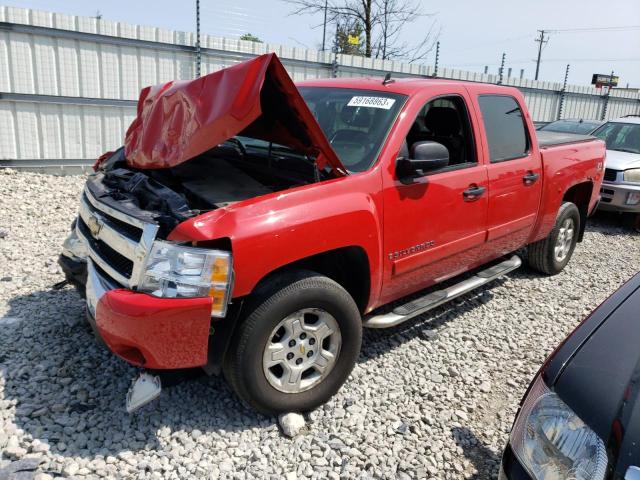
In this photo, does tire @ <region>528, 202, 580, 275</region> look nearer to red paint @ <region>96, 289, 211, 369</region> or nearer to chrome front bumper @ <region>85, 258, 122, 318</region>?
red paint @ <region>96, 289, 211, 369</region>

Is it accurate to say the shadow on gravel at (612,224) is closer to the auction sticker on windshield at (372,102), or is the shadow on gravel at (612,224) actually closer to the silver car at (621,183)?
the silver car at (621,183)

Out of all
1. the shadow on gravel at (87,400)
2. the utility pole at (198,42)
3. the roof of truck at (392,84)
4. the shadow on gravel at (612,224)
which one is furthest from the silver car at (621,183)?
the shadow on gravel at (87,400)

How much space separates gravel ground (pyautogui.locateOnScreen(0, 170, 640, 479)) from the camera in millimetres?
2631

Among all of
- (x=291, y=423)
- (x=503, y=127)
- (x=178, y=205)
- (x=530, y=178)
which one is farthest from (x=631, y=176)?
(x=178, y=205)

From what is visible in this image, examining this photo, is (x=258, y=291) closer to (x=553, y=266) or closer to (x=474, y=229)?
(x=474, y=229)

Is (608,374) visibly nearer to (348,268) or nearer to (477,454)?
(477,454)

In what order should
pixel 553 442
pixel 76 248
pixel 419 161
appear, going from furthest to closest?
pixel 76 248 → pixel 419 161 → pixel 553 442

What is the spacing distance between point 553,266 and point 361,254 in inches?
134

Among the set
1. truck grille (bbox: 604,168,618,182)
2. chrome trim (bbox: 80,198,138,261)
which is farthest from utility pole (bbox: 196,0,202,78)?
truck grille (bbox: 604,168,618,182)

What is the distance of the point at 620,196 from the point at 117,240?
784 cm

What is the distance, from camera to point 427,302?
12.0 feet

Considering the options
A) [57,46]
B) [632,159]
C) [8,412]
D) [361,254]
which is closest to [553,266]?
[361,254]

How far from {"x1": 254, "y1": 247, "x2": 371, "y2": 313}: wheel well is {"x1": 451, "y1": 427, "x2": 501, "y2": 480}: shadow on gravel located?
94 cm

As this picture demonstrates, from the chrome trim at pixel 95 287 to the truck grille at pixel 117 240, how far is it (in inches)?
1.8
